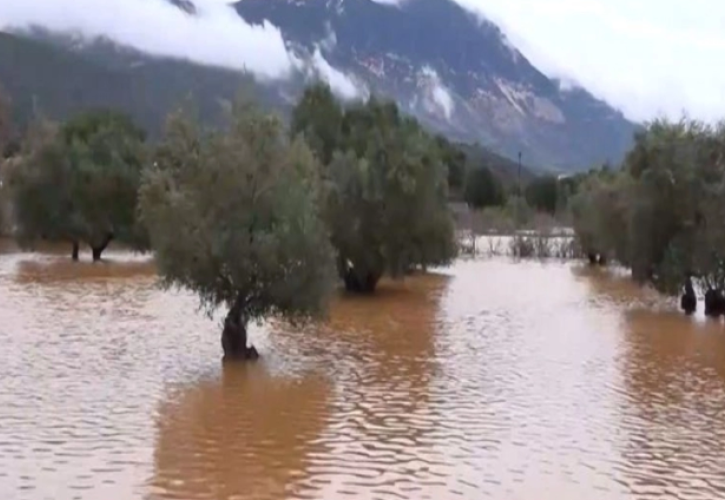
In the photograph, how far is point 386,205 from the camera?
38906 mm

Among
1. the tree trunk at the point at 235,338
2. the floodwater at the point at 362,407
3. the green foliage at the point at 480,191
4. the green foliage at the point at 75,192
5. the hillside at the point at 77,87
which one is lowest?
the floodwater at the point at 362,407

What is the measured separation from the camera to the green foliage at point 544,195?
10281 cm

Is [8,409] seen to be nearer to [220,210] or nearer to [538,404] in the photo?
[220,210]

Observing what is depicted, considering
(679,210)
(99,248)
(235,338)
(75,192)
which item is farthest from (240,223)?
(99,248)

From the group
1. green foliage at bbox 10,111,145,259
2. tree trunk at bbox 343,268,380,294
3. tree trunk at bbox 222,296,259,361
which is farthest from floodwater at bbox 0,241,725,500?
green foliage at bbox 10,111,145,259

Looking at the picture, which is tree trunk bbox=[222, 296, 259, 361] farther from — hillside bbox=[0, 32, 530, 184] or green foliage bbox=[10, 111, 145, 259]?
hillside bbox=[0, 32, 530, 184]

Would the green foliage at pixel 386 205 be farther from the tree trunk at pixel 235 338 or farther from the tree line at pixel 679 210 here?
the tree trunk at pixel 235 338

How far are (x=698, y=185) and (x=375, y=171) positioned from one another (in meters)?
11.5

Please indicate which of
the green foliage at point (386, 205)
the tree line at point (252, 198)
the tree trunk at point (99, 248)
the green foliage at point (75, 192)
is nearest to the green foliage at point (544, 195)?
the tree line at point (252, 198)

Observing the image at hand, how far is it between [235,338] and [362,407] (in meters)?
4.94

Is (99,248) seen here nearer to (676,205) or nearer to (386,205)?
(386,205)

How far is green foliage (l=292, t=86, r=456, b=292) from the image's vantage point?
1513 inches

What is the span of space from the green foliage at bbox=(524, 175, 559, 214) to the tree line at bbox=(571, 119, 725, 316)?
220 feet

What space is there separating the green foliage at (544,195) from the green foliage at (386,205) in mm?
60675
